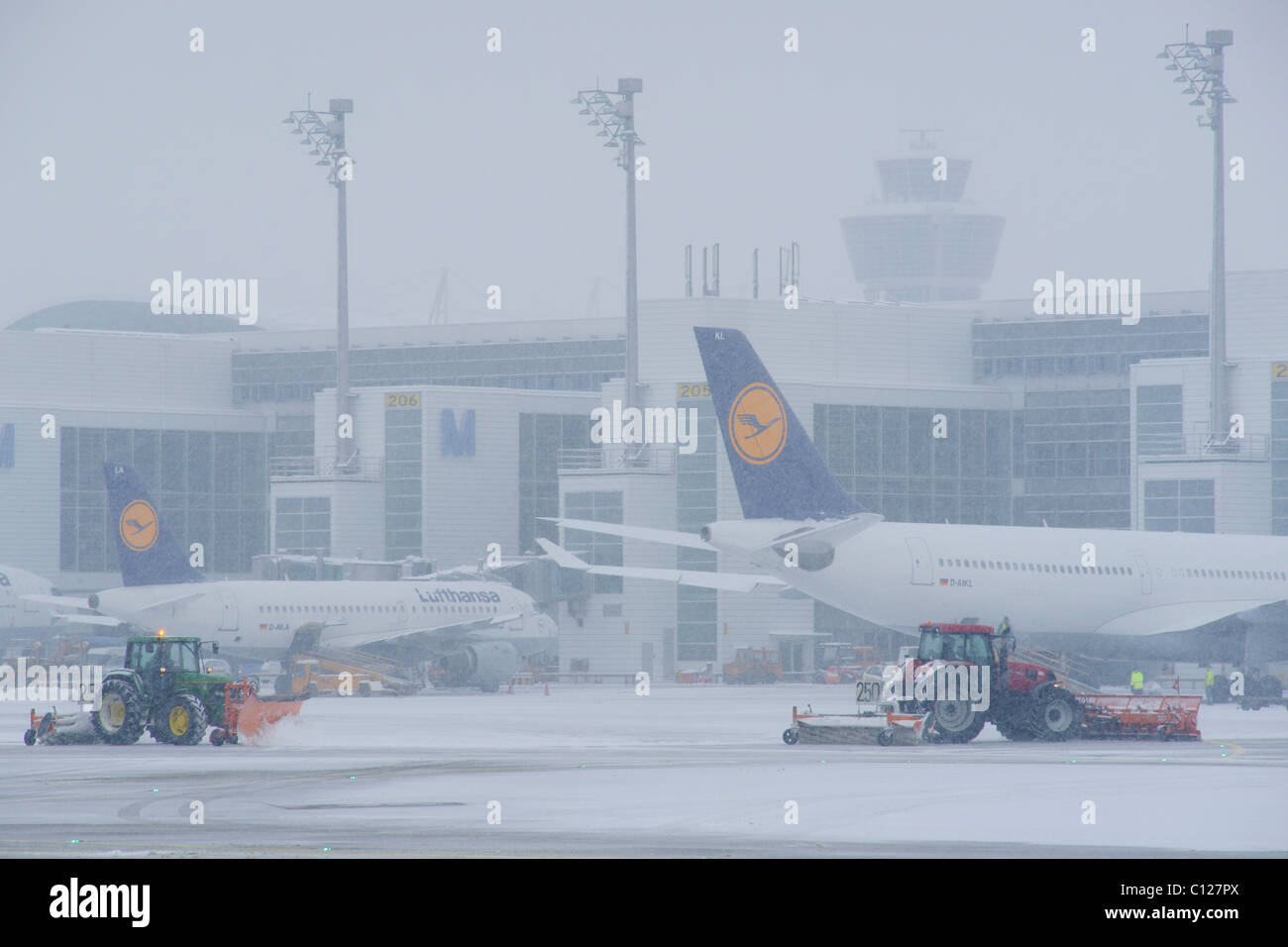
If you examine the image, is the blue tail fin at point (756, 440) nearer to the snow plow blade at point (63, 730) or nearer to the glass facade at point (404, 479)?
the snow plow blade at point (63, 730)

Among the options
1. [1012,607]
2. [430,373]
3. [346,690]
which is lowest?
[346,690]

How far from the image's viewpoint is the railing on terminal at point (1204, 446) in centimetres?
7900

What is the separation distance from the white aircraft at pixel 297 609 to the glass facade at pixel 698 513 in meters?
11.4

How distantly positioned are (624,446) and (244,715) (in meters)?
50.1

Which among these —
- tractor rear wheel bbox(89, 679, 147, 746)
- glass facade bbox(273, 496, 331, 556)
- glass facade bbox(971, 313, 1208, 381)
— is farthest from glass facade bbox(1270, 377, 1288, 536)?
tractor rear wheel bbox(89, 679, 147, 746)

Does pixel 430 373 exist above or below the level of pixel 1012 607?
above

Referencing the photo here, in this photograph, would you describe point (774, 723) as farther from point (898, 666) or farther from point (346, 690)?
point (346, 690)

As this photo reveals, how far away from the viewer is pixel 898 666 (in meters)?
38.9

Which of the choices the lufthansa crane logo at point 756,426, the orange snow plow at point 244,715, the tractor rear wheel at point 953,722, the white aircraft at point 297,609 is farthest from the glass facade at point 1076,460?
the orange snow plow at point 244,715

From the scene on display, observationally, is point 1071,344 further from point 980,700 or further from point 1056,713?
point 980,700
